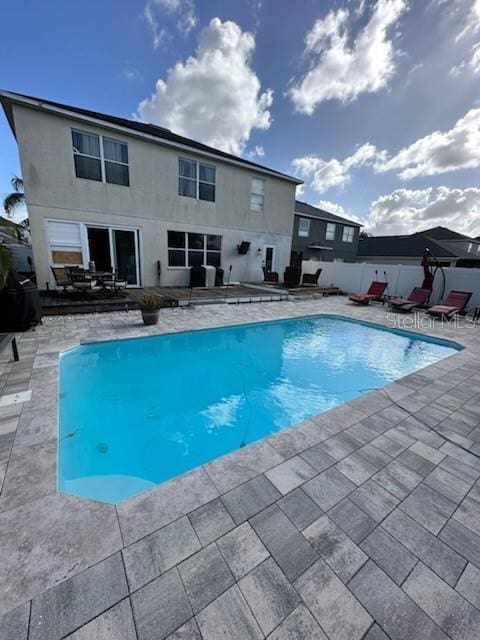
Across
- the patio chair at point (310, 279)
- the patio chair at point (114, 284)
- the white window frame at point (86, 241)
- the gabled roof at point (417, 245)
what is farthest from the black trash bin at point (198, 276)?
the gabled roof at point (417, 245)

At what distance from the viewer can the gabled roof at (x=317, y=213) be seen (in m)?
20.1

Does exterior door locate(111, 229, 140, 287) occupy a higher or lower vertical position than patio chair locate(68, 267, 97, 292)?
higher

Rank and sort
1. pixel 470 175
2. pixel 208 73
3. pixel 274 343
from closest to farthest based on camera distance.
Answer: pixel 274 343 < pixel 208 73 < pixel 470 175

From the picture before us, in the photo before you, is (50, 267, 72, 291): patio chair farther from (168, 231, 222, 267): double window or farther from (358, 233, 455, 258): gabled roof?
(358, 233, 455, 258): gabled roof

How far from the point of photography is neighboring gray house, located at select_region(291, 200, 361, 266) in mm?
19812

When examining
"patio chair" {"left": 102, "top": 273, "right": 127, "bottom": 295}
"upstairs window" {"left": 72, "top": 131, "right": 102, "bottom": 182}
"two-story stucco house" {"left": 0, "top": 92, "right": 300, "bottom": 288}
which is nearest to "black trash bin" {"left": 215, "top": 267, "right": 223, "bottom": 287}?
"two-story stucco house" {"left": 0, "top": 92, "right": 300, "bottom": 288}

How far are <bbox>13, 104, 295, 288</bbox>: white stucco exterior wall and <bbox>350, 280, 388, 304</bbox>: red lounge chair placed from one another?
5.10 meters

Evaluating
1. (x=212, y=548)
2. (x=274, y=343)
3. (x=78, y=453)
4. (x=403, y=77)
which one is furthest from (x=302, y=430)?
(x=403, y=77)

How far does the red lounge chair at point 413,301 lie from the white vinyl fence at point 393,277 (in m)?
0.90

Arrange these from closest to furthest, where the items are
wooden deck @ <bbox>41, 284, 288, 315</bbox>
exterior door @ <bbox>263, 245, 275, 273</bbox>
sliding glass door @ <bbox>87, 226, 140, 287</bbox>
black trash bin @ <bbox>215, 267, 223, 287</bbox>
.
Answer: wooden deck @ <bbox>41, 284, 288, 315</bbox> < sliding glass door @ <bbox>87, 226, 140, 287</bbox> < black trash bin @ <bbox>215, 267, 223, 287</bbox> < exterior door @ <bbox>263, 245, 275, 273</bbox>

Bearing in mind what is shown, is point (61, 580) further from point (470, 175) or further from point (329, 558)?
point (470, 175)

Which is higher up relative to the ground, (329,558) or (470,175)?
(470,175)

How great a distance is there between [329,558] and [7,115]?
41.2 feet

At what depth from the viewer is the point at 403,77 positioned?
8.27 m
